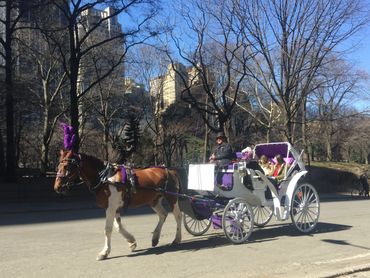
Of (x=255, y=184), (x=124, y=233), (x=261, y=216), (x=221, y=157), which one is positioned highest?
(x=221, y=157)

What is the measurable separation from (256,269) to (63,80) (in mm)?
35338

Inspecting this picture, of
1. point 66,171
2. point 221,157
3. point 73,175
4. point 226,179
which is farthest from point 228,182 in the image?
point 66,171

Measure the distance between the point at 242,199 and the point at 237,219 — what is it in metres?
0.51

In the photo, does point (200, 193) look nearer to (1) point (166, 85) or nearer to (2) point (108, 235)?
(2) point (108, 235)

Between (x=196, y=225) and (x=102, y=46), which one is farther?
(x=102, y=46)

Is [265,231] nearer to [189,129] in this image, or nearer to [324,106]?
[189,129]

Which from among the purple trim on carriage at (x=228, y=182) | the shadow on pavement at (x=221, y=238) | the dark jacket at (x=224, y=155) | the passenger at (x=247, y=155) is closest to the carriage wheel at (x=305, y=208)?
the shadow on pavement at (x=221, y=238)

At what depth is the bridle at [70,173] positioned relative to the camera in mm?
8750

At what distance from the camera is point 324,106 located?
200 feet

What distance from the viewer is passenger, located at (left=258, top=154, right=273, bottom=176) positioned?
A: 42.2 feet

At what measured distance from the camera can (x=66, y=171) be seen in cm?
877

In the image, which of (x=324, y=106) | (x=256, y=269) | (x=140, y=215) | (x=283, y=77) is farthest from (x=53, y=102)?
(x=256, y=269)

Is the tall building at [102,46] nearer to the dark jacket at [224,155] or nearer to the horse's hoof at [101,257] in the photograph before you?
the dark jacket at [224,155]

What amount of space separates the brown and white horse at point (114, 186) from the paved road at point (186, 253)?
1.86 ft
